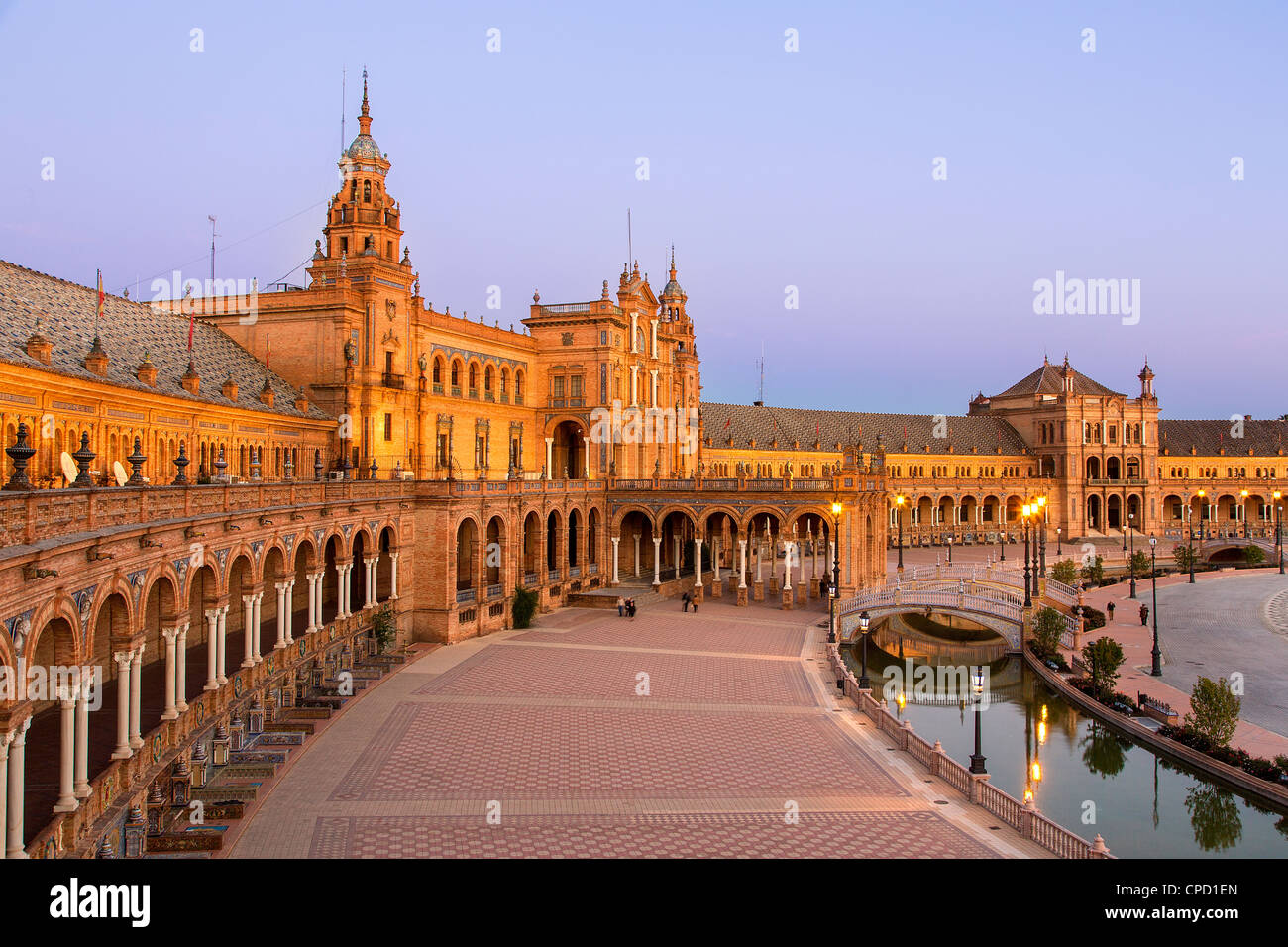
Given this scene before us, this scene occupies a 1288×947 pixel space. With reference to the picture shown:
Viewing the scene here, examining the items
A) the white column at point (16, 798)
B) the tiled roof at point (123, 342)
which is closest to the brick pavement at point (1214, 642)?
the white column at point (16, 798)

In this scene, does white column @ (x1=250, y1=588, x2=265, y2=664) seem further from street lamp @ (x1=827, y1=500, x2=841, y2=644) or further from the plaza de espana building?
street lamp @ (x1=827, y1=500, x2=841, y2=644)

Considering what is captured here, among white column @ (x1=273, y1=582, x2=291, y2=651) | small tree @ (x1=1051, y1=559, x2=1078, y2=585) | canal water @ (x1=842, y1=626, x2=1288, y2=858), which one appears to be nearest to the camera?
canal water @ (x1=842, y1=626, x2=1288, y2=858)

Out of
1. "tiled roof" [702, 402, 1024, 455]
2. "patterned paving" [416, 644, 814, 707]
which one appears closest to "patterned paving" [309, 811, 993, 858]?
"patterned paving" [416, 644, 814, 707]

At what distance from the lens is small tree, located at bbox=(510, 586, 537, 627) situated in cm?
4403

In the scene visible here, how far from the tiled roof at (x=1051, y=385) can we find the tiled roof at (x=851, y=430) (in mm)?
5006

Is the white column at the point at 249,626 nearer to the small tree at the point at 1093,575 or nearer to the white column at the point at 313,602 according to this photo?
the white column at the point at 313,602

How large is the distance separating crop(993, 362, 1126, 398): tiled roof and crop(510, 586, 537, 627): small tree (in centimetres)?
7741

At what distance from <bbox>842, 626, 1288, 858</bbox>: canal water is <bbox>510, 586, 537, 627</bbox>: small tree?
1548 centimetres

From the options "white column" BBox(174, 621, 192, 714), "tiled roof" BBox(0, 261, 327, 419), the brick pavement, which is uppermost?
"tiled roof" BBox(0, 261, 327, 419)

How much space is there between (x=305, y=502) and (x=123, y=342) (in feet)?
33.2

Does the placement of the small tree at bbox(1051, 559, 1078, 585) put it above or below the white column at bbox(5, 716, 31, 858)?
below

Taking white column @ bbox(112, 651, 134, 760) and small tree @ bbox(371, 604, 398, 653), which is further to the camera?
small tree @ bbox(371, 604, 398, 653)

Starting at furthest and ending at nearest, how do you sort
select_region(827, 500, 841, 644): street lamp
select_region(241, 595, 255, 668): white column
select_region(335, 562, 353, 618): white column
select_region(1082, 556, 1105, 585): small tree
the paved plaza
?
1. select_region(1082, 556, 1105, 585): small tree
2. select_region(827, 500, 841, 644): street lamp
3. select_region(335, 562, 353, 618): white column
4. select_region(241, 595, 255, 668): white column
5. the paved plaza

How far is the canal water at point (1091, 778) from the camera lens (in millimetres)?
23516
